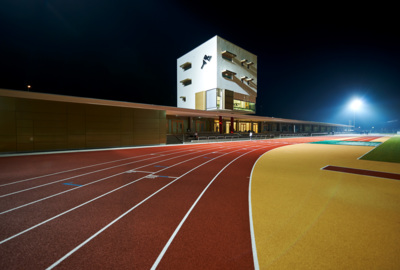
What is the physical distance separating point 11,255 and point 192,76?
4000cm

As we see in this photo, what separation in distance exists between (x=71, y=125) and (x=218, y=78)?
26.0 m

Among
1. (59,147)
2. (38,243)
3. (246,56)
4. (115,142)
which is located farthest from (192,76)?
(38,243)

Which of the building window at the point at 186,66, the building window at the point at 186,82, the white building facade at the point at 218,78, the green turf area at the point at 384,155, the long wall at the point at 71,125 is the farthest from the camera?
the building window at the point at 186,66

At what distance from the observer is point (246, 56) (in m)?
41.1

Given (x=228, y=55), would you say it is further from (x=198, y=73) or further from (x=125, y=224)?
(x=125, y=224)

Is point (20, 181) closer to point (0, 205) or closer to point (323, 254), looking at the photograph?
point (0, 205)

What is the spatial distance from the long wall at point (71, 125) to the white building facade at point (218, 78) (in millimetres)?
16852

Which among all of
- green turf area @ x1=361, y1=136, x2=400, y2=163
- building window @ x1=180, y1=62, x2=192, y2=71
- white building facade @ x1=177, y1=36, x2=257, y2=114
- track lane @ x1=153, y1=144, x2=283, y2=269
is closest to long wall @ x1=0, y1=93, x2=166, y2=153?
track lane @ x1=153, y1=144, x2=283, y2=269

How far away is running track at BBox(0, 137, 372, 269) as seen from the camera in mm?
2754

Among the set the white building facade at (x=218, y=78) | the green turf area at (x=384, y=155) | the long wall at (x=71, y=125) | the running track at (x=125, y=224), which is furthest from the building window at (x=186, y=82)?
the running track at (x=125, y=224)

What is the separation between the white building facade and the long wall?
55.3 feet

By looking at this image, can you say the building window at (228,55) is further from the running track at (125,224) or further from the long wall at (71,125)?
the running track at (125,224)

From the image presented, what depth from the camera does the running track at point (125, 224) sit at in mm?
2754

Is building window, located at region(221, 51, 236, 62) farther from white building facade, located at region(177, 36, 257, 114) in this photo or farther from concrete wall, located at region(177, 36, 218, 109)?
concrete wall, located at region(177, 36, 218, 109)
